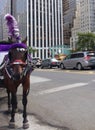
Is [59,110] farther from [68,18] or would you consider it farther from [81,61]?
[68,18]

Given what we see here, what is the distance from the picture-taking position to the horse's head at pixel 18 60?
23.9ft

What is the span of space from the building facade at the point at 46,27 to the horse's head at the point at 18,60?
360 ft

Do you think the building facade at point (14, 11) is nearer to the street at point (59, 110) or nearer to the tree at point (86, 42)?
the street at point (59, 110)

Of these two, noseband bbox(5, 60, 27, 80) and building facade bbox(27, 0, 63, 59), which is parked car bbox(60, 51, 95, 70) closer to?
noseband bbox(5, 60, 27, 80)

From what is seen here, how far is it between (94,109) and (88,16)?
140m

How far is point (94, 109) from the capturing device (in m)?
9.95

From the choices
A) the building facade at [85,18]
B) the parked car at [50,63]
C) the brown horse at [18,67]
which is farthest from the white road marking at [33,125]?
the building facade at [85,18]

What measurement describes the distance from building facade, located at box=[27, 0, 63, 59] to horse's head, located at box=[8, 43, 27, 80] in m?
110

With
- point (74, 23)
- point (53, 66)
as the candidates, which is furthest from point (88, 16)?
point (53, 66)

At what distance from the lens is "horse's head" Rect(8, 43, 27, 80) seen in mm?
7277

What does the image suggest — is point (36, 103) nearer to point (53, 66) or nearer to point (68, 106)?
point (68, 106)

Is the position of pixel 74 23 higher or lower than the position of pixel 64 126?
higher

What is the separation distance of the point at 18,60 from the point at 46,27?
405 ft

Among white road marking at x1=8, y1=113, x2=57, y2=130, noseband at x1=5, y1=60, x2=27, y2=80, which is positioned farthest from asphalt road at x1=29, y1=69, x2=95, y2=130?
noseband at x1=5, y1=60, x2=27, y2=80
